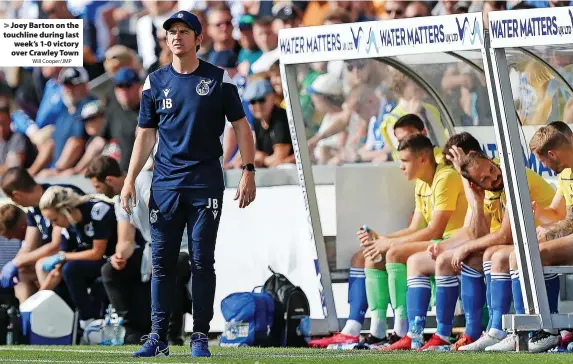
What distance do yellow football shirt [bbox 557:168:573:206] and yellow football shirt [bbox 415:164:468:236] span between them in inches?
43.1

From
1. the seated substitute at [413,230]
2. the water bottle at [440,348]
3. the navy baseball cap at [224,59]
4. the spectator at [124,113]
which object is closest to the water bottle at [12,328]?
the spectator at [124,113]

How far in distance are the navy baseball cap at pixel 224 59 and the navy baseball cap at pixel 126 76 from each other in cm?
80

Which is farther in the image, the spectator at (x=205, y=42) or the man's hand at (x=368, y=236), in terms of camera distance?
the spectator at (x=205, y=42)

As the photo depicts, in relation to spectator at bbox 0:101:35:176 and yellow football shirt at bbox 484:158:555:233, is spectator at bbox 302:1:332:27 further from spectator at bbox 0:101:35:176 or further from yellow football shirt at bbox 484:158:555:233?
yellow football shirt at bbox 484:158:555:233

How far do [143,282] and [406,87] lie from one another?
2793 mm

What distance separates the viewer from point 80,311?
12.2 m

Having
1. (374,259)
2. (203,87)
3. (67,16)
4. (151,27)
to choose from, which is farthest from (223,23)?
(203,87)

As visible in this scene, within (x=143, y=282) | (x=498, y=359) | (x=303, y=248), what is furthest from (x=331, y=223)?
(x=498, y=359)

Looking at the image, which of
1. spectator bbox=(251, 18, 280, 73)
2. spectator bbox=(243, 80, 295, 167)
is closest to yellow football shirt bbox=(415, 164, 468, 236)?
spectator bbox=(243, 80, 295, 167)

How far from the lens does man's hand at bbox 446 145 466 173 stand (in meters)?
9.96

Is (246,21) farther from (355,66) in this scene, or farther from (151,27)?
(355,66)

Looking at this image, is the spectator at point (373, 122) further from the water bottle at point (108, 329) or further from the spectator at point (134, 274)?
the water bottle at point (108, 329)

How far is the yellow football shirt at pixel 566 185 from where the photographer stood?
9469 mm

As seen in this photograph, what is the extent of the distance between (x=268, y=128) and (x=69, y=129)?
9.41ft
